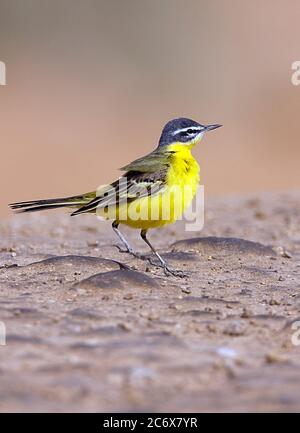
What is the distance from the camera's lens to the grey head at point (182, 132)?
9.09 meters


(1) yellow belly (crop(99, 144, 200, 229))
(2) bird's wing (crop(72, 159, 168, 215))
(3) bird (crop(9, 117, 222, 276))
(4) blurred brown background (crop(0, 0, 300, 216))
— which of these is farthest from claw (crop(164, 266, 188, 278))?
(4) blurred brown background (crop(0, 0, 300, 216))

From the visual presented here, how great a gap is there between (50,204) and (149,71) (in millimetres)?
29941

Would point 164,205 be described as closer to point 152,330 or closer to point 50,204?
point 50,204

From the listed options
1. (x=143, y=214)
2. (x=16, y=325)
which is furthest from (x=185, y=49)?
(x=16, y=325)

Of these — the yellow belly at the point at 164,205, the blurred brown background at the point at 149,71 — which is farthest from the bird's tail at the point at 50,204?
the blurred brown background at the point at 149,71

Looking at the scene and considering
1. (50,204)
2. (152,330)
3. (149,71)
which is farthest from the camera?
(149,71)

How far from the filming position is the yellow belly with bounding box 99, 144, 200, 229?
8094mm

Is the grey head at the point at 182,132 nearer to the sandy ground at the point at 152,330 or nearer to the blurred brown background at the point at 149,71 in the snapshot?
the sandy ground at the point at 152,330

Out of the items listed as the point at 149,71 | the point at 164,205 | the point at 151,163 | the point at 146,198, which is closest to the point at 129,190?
the point at 146,198

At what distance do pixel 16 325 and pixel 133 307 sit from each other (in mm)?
905

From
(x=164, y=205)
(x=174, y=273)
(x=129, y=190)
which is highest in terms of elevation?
(x=129, y=190)

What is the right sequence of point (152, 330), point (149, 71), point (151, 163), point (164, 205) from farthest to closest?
point (149, 71), point (151, 163), point (164, 205), point (152, 330)

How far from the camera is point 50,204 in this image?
8.23m

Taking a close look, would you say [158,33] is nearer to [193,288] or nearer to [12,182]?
[12,182]
